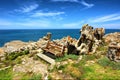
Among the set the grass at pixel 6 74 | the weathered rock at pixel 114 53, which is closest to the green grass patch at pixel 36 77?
the grass at pixel 6 74

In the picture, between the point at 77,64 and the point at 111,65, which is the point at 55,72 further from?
the point at 111,65

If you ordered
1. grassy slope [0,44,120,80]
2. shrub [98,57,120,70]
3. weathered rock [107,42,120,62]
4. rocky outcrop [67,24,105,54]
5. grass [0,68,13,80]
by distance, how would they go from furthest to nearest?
rocky outcrop [67,24,105,54]
weathered rock [107,42,120,62]
grass [0,68,13,80]
shrub [98,57,120,70]
grassy slope [0,44,120,80]

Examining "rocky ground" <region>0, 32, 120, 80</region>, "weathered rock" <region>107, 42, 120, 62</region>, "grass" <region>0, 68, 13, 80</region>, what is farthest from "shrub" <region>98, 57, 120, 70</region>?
"grass" <region>0, 68, 13, 80</region>

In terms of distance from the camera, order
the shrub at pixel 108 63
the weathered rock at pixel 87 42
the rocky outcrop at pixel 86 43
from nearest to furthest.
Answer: the shrub at pixel 108 63 < the rocky outcrop at pixel 86 43 < the weathered rock at pixel 87 42

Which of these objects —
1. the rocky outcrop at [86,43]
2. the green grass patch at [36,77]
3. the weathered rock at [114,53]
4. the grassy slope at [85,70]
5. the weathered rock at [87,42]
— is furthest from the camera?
the weathered rock at [87,42]

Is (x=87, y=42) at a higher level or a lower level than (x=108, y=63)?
higher

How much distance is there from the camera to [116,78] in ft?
55.0

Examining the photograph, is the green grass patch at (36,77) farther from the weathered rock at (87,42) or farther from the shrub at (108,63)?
the weathered rock at (87,42)

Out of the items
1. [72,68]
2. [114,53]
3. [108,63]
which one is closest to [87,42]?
[114,53]

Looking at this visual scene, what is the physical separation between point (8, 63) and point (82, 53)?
1465 cm

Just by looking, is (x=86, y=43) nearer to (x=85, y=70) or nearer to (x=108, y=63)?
(x=108, y=63)

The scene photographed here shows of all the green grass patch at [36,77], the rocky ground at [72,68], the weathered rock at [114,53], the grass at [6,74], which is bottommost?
the grass at [6,74]

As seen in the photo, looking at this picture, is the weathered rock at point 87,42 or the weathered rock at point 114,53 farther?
the weathered rock at point 87,42

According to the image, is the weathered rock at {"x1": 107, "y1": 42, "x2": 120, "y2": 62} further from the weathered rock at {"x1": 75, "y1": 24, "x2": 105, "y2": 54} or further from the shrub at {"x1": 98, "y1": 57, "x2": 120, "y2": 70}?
the weathered rock at {"x1": 75, "y1": 24, "x2": 105, "y2": 54}
